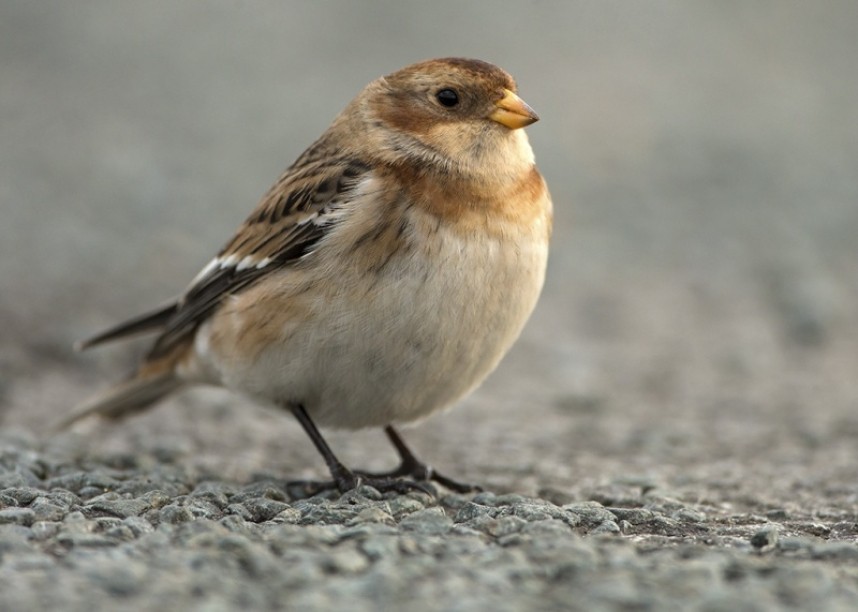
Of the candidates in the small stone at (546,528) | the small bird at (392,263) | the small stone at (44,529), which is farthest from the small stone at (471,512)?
the small stone at (44,529)

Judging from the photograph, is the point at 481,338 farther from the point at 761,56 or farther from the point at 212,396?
the point at 761,56

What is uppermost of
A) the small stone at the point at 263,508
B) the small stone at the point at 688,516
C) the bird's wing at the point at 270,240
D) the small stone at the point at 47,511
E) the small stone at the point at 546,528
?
the bird's wing at the point at 270,240

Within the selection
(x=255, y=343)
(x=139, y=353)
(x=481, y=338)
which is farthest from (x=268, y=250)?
(x=139, y=353)

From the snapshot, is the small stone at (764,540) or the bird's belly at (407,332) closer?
the small stone at (764,540)

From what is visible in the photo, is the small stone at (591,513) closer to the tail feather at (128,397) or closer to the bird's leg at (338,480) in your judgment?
the bird's leg at (338,480)

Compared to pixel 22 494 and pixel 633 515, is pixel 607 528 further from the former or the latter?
pixel 22 494

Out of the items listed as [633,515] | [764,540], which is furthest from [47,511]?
[764,540]
